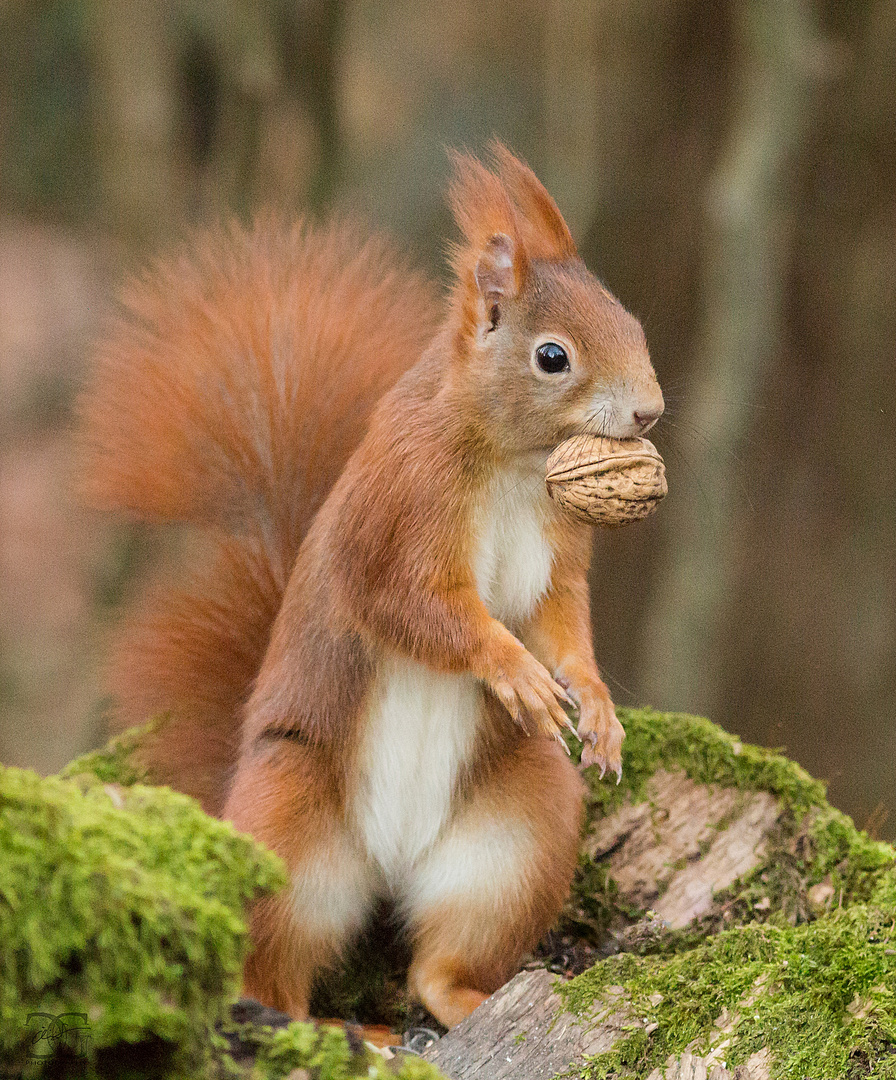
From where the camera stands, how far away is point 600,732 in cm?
168

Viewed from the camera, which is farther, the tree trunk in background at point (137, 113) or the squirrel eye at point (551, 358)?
the tree trunk in background at point (137, 113)

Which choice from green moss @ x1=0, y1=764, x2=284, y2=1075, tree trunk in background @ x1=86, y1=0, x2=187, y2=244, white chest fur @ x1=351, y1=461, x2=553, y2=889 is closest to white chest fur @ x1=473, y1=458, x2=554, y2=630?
white chest fur @ x1=351, y1=461, x2=553, y2=889

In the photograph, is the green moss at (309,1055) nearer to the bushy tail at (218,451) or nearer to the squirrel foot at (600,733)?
the squirrel foot at (600,733)

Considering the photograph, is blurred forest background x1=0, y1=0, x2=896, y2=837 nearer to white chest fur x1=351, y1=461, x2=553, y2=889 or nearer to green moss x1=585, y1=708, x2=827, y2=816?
green moss x1=585, y1=708, x2=827, y2=816

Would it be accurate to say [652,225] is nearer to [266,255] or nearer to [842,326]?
[842,326]

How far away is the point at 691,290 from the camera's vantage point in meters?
3.12

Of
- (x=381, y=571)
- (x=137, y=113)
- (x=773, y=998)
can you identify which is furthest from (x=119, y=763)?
(x=137, y=113)

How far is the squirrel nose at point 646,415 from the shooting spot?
155 cm

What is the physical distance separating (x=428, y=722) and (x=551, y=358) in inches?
23.7

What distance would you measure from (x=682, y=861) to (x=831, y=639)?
4.26ft

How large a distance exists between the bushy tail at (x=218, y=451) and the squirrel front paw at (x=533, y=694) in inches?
25.6

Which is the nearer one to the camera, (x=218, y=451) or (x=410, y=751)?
(x=410, y=751)

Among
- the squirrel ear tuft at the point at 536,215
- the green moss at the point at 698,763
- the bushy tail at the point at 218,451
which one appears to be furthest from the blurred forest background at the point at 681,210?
the squirrel ear tuft at the point at 536,215

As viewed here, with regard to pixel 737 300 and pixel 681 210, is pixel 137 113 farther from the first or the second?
pixel 737 300
